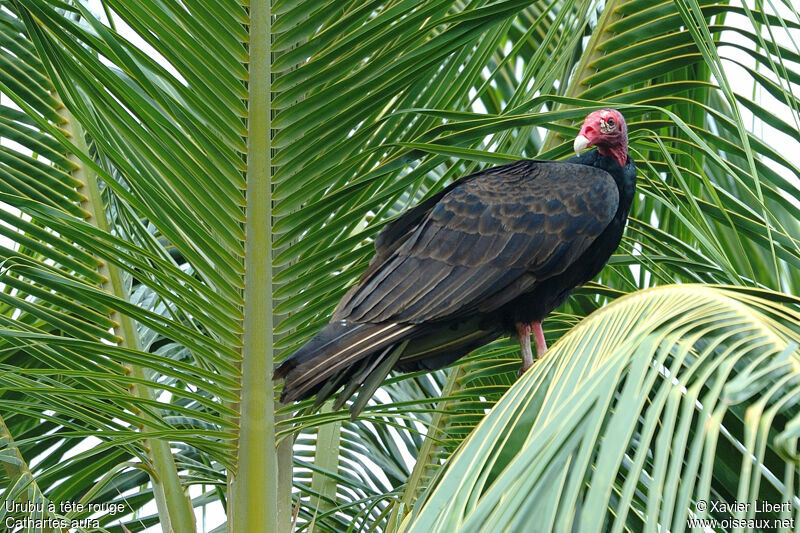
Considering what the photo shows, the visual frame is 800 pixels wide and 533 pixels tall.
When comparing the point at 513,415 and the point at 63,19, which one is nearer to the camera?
the point at 513,415

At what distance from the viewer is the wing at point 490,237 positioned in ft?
6.57

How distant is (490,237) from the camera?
2154 mm

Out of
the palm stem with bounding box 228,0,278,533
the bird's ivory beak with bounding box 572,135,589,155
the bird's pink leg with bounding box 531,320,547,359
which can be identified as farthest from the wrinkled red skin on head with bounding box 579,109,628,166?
the palm stem with bounding box 228,0,278,533

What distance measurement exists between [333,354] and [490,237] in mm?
576

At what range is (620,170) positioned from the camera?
2.39 m

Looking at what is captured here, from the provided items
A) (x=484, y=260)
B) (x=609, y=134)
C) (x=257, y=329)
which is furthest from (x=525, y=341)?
(x=257, y=329)

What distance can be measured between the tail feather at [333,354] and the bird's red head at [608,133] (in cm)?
75

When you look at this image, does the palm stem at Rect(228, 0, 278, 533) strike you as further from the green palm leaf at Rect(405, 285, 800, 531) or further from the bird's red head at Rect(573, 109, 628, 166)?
the bird's red head at Rect(573, 109, 628, 166)

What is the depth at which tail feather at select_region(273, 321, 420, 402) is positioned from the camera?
168 centimetres

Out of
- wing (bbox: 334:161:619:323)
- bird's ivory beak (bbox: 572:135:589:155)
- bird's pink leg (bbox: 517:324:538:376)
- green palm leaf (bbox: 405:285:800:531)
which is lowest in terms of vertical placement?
green palm leaf (bbox: 405:285:800:531)

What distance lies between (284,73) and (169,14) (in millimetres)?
252

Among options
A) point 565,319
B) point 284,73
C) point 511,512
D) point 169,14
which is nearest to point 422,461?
point 565,319

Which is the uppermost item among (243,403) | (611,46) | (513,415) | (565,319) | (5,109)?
(611,46)

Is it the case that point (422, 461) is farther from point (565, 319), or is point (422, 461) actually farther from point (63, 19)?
point (63, 19)
